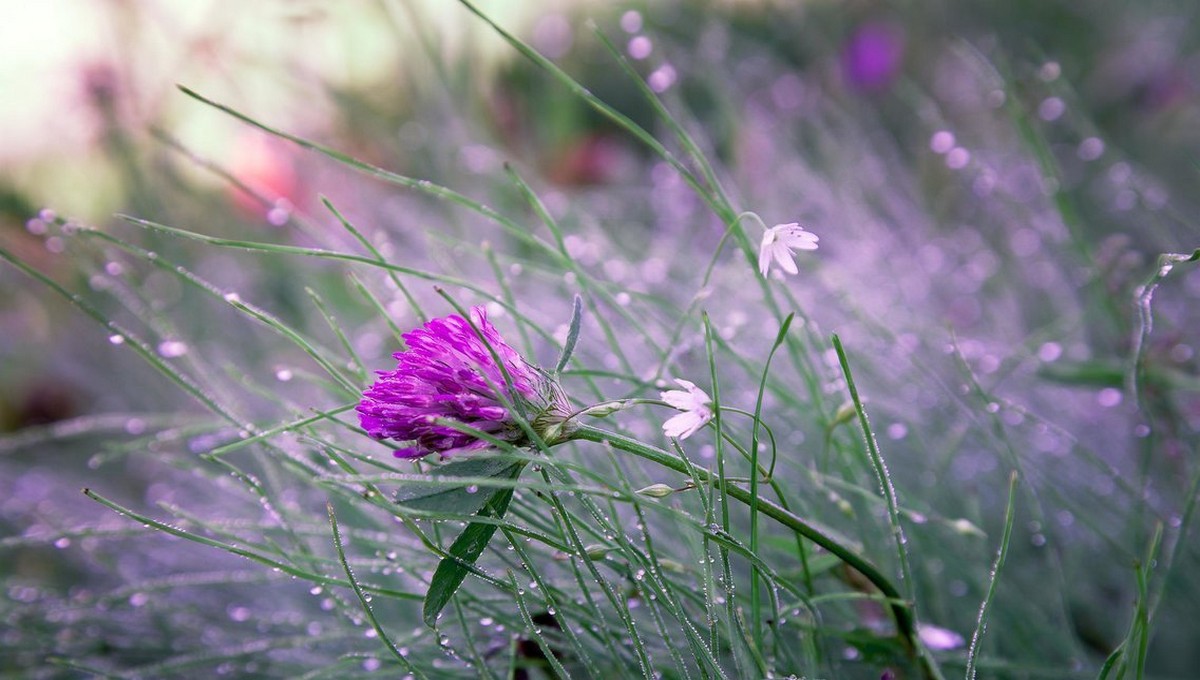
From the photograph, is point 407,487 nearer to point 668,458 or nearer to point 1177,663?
point 668,458

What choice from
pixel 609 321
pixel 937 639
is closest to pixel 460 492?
pixel 937 639

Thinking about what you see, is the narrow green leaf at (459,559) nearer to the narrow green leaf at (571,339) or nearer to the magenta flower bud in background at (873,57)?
the narrow green leaf at (571,339)

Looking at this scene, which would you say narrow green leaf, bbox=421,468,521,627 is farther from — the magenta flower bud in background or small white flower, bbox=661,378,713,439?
the magenta flower bud in background

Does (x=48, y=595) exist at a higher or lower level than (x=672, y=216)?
lower

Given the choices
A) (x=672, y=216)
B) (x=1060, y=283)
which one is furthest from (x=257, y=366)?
(x=1060, y=283)

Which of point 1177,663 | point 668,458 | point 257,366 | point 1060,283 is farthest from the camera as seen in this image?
point 257,366

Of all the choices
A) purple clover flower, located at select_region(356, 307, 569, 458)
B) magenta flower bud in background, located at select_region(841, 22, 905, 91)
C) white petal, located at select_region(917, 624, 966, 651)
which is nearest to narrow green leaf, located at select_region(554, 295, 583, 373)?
purple clover flower, located at select_region(356, 307, 569, 458)
